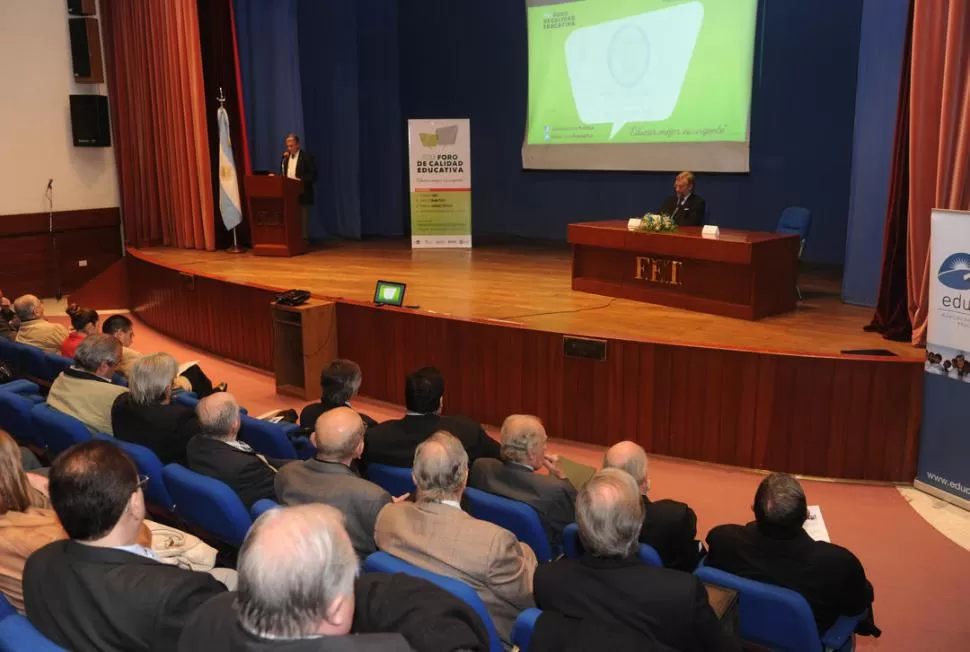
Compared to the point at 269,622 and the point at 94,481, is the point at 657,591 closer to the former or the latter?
the point at 269,622

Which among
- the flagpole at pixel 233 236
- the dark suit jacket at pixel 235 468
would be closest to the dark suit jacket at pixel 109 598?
the dark suit jacket at pixel 235 468

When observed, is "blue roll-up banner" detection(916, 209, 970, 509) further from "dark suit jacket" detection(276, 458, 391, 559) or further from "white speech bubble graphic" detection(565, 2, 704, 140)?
"white speech bubble graphic" detection(565, 2, 704, 140)

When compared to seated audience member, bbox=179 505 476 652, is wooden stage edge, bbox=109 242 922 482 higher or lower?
lower

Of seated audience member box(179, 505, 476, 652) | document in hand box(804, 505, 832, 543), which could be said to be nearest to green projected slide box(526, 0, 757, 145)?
document in hand box(804, 505, 832, 543)

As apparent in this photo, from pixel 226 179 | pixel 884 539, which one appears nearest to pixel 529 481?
pixel 884 539

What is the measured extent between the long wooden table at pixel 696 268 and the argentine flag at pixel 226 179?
426cm

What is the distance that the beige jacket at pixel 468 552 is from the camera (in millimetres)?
2186

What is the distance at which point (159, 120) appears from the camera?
31.1 feet

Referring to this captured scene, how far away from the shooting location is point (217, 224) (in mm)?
9383

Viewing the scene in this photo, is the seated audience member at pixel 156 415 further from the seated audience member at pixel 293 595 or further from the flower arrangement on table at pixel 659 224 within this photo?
the flower arrangement on table at pixel 659 224

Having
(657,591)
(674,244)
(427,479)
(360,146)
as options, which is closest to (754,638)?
(657,591)

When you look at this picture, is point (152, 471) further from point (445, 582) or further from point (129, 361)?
point (129, 361)

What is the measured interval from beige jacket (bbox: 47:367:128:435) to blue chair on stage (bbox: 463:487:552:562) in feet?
6.11

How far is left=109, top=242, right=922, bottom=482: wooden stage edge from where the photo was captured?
14.3 ft
